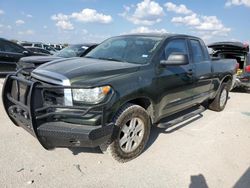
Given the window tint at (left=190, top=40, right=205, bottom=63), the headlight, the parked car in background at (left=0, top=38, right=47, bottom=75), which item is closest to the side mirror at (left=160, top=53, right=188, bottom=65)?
the window tint at (left=190, top=40, right=205, bottom=63)

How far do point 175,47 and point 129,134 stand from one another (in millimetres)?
1910

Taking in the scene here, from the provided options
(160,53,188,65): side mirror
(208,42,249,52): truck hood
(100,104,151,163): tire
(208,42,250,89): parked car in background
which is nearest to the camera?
(100,104,151,163): tire

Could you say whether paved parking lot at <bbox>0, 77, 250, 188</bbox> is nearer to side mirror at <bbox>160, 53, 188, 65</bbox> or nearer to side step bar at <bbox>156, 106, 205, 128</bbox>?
side step bar at <bbox>156, 106, 205, 128</bbox>

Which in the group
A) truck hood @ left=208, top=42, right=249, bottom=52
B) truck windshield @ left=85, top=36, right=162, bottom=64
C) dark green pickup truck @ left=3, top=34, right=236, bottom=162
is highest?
truck hood @ left=208, top=42, right=249, bottom=52

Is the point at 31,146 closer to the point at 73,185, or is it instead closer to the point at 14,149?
the point at 14,149

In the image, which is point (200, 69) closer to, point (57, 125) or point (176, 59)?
point (176, 59)

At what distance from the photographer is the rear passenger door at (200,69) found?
494 centimetres

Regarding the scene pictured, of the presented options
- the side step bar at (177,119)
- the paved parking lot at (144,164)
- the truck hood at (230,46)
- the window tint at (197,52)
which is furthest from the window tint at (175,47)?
the truck hood at (230,46)

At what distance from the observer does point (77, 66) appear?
3453 mm

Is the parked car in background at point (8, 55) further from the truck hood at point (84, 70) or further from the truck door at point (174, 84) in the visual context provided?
the truck door at point (174, 84)

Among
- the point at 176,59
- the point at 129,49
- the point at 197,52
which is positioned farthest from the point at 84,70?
the point at 197,52

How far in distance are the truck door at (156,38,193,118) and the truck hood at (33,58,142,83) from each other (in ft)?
1.94

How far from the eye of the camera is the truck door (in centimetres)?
392

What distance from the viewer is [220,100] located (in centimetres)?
644
